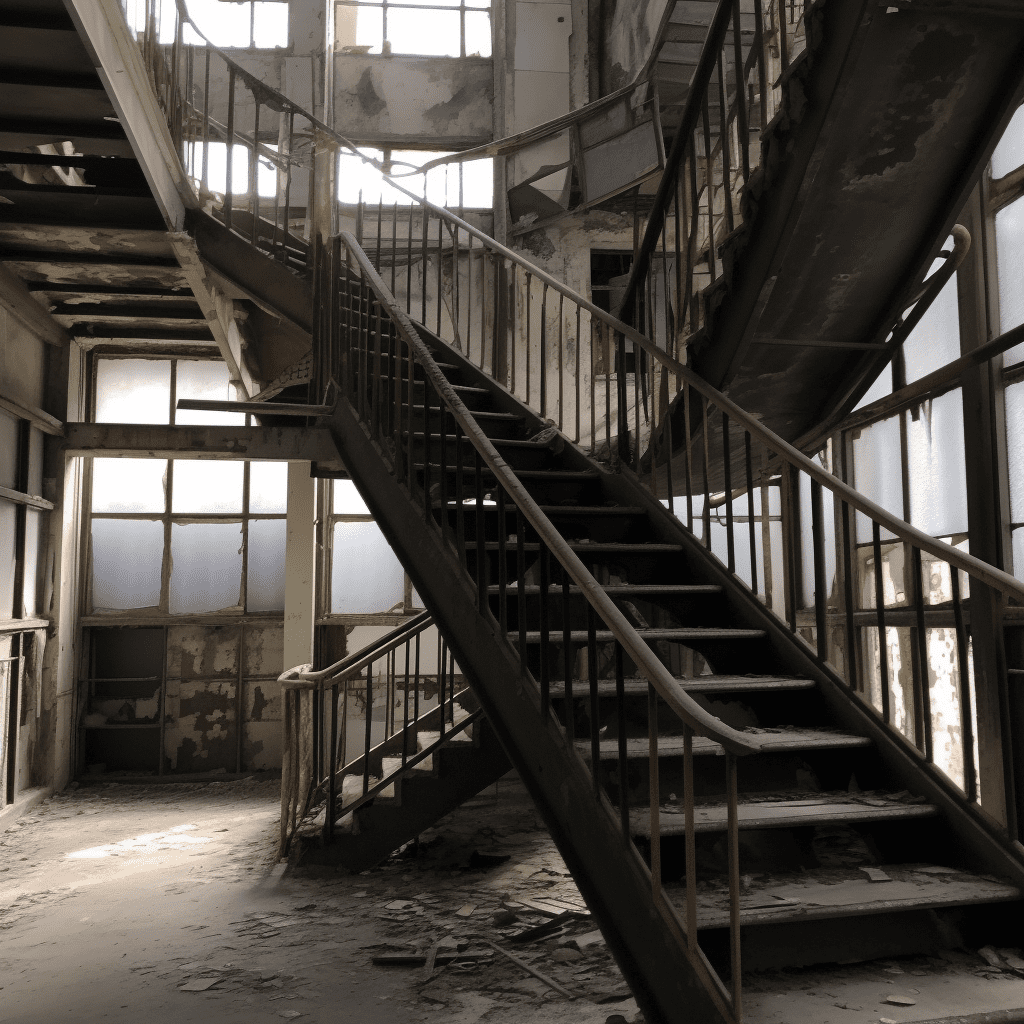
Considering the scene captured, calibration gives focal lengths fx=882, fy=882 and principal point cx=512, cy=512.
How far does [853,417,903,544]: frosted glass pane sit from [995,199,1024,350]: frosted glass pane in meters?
1.05

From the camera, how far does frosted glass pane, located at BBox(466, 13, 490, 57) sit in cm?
1016

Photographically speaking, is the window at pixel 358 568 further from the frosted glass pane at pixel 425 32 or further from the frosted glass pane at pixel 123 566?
the frosted glass pane at pixel 425 32

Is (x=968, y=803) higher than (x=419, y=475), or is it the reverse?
(x=419, y=475)

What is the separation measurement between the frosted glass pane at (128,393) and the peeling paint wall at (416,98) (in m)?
3.58

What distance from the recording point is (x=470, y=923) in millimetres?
4527

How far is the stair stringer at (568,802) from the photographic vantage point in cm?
221

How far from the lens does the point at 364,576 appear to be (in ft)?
30.3

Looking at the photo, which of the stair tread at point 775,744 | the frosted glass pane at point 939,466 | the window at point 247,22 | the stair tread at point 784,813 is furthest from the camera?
the window at point 247,22

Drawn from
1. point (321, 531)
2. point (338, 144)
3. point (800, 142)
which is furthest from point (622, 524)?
point (321, 531)

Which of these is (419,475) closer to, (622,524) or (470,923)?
(622,524)

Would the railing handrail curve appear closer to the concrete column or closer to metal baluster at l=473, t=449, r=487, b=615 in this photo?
metal baluster at l=473, t=449, r=487, b=615

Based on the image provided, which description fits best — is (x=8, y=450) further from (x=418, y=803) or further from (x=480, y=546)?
(x=480, y=546)

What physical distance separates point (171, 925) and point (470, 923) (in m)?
1.54

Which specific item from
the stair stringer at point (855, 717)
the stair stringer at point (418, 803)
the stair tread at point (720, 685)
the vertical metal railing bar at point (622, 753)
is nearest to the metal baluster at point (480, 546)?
the stair tread at point (720, 685)
